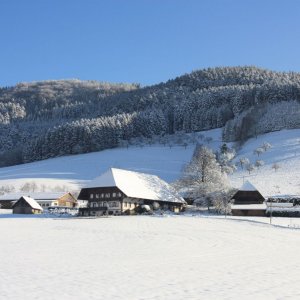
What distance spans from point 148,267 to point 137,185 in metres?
52.4

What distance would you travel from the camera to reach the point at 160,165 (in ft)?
404

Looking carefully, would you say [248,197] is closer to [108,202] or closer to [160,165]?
[108,202]

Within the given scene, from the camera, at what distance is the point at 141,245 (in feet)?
95.2

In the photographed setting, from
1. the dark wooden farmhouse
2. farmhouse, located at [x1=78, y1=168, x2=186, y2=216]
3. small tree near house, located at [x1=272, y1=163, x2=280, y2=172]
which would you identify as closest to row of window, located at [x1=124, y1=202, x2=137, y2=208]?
farmhouse, located at [x1=78, y1=168, x2=186, y2=216]

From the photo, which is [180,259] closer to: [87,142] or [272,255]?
[272,255]

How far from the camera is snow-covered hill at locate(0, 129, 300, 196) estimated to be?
90.1m

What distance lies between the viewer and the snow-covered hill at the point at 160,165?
9012cm

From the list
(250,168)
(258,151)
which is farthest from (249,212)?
(258,151)

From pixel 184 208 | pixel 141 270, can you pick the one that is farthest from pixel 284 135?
pixel 141 270

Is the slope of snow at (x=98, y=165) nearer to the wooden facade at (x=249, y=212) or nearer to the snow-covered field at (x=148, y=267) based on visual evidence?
the wooden facade at (x=249, y=212)

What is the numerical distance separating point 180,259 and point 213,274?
459cm

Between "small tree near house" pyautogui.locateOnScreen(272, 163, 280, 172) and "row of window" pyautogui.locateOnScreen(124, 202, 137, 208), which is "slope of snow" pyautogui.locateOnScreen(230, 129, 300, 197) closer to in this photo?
"small tree near house" pyautogui.locateOnScreen(272, 163, 280, 172)

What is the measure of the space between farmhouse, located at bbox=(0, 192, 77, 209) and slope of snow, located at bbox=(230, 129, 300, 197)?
31468 millimetres

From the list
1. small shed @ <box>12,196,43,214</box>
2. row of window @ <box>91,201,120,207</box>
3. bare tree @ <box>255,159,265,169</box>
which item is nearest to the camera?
row of window @ <box>91,201,120,207</box>
